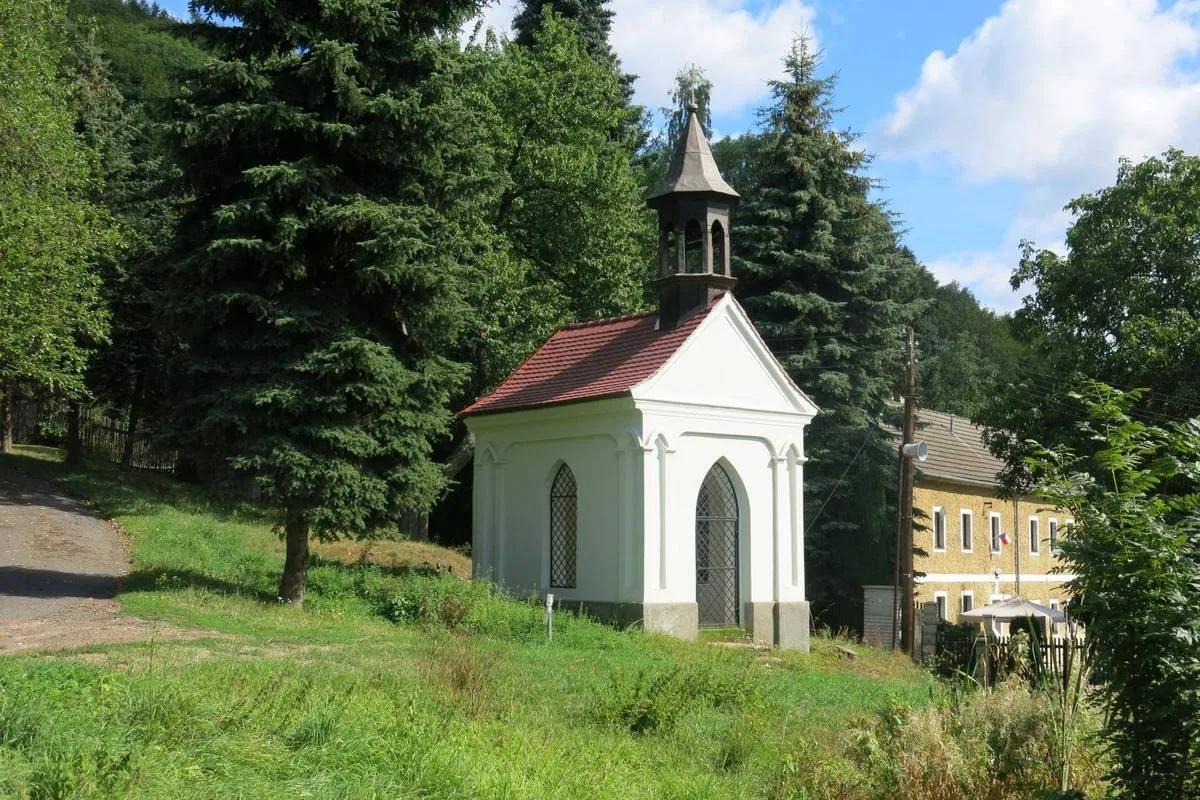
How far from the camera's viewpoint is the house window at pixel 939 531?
125ft

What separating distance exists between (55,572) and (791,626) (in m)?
12.9

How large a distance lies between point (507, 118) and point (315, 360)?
15888 millimetres

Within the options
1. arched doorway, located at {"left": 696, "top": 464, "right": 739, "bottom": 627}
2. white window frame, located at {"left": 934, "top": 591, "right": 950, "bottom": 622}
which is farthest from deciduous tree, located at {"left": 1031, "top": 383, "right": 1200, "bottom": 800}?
white window frame, located at {"left": 934, "top": 591, "right": 950, "bottom": 622}

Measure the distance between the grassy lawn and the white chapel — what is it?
2.20 metres

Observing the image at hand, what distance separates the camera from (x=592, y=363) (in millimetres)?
22609

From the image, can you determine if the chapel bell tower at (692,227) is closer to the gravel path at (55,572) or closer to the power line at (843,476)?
the power line at (843,476)

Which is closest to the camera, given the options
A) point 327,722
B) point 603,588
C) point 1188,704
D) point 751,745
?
point 1188,704

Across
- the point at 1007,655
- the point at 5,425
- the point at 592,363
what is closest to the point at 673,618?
the point at 592,363

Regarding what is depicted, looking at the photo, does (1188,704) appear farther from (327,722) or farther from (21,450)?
(21,450)

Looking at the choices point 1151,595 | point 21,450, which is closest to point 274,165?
point 1151,595

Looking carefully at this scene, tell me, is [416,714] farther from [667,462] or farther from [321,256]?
[667,462]

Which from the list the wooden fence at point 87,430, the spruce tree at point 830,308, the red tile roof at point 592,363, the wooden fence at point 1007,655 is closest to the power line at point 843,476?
the spruce tree at point 830,308

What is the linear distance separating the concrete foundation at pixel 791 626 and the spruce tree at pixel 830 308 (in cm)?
732

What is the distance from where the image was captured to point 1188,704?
6785 millimetres
